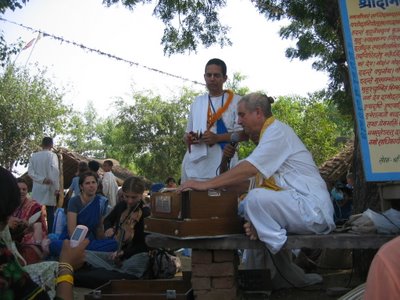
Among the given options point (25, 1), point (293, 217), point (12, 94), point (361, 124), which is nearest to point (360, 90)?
point (361, 124)

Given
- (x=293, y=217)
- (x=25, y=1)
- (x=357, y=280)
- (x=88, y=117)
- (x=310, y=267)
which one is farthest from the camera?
(x=88, y=117)

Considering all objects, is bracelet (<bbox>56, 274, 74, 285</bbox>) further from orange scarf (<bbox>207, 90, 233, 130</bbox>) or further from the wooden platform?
orange scarf (<bbox>207, 90, 233, 130</bbox>)

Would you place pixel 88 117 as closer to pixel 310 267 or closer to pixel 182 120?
pixel 182 120

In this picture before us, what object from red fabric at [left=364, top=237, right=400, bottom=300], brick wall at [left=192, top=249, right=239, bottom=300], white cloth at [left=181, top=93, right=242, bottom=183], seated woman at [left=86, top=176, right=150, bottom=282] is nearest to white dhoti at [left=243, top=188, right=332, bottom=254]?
brick wall at [left=192, top=249, right=239, bottom=300]

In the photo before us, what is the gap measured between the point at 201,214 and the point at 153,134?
100 feet

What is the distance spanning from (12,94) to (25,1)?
20.5 metres

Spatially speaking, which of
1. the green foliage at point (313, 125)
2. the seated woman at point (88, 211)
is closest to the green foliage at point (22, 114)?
the green foliage at point (313, 125)

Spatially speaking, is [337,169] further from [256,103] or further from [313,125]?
[313,125]

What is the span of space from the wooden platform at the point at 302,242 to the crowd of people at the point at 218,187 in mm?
86

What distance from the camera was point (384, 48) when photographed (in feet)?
15.3

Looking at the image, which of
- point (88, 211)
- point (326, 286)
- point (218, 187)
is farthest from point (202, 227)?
point (88, 211)

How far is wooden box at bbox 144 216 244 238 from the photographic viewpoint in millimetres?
4066

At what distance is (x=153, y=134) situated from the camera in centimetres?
3447

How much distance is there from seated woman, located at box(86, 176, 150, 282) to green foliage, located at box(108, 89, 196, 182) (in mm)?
27312
